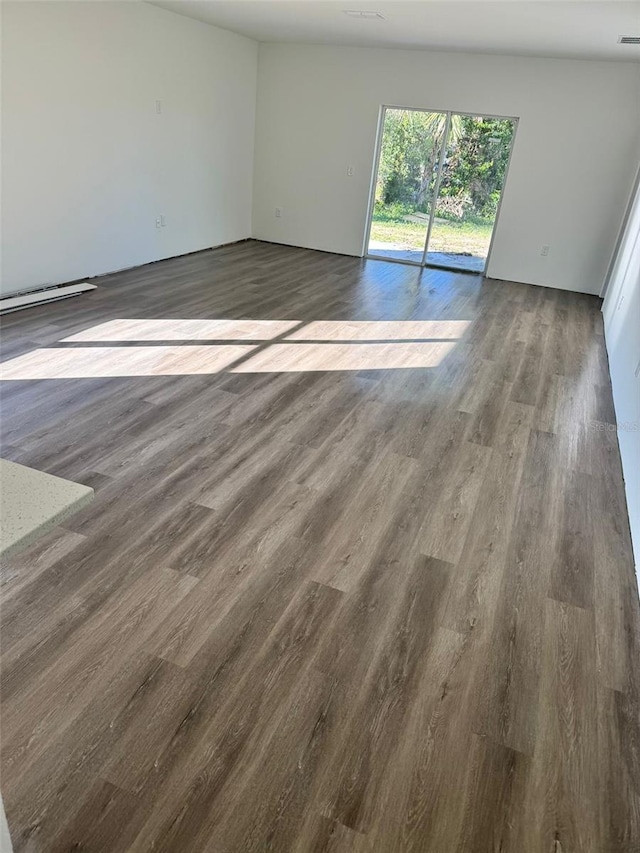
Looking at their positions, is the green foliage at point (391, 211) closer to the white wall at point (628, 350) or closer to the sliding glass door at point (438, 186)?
the sliding glass door at point (438, 186)

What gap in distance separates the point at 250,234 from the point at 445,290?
3.29m

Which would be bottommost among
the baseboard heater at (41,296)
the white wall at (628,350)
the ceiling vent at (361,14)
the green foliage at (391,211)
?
the baseboard heater at (41,296)

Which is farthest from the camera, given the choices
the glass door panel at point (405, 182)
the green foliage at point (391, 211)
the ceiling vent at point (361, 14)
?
the green foliage at point (391, 211)

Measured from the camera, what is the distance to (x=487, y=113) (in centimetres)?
705

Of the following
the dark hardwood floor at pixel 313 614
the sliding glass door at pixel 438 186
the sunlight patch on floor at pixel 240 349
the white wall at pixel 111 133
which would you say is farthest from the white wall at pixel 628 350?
the white wall at pixel 111 133

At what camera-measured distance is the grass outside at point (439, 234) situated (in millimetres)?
7688

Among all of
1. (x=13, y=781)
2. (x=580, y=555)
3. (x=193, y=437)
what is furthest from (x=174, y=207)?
(x=13, y=781)

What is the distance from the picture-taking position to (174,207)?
683 cm

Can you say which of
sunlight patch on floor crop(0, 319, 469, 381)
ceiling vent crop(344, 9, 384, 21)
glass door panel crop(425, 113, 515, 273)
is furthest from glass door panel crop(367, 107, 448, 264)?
sunlight patch on floor crop(0, 319, 469, 381)

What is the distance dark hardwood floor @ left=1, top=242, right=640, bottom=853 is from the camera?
151 centimetres

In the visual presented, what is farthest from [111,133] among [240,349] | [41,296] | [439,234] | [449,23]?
[439,234]

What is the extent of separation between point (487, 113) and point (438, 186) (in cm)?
96

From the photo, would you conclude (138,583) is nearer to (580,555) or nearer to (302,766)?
(302,766)

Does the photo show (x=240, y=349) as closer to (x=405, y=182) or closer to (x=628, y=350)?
(x=628, y=350)
